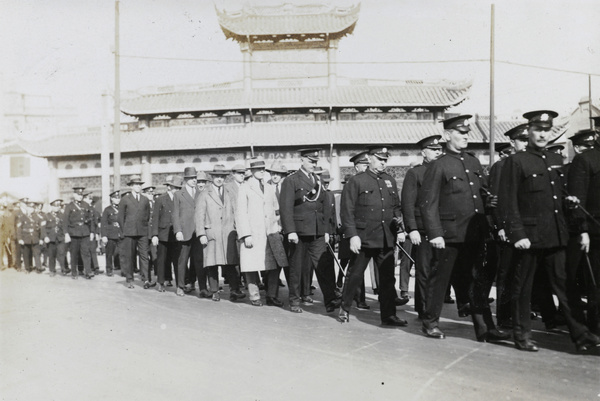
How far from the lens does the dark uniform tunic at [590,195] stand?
16.6 ft

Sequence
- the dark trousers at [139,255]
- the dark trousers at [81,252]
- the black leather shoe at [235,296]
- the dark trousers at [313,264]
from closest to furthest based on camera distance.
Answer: the dark trousers at [313,264] < the black leather shoe at [235,296] < the dark trousers at [139,255] < the dark trousers at [81,252]

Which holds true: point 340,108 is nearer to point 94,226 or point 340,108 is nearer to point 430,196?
point 94,226

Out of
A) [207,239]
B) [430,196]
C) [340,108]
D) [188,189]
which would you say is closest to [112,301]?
[207,239]

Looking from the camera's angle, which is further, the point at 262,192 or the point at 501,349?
the point at 262,192

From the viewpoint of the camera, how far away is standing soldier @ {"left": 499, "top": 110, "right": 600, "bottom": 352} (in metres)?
4.80

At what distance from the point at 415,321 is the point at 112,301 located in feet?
16.0

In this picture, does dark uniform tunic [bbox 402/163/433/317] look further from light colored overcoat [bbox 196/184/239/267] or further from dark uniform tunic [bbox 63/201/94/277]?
dark uniform tunic [bbox 63/201/94/277]

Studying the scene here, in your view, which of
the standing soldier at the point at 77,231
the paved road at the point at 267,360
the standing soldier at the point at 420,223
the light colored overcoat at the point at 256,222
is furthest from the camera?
the standing soldier at the point at 77,231

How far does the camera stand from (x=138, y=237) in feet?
34.7

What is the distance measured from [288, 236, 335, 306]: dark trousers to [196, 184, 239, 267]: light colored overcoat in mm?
1426

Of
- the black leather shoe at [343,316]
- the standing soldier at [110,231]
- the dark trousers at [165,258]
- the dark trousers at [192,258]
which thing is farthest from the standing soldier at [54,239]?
the black leather shoe at [343,316]

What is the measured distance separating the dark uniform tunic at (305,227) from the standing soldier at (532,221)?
2922mm

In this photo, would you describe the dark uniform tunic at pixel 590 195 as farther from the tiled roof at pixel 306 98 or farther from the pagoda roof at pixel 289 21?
the pagoda roof at pixel 289 21

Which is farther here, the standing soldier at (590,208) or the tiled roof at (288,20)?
the tiled roof at (288,20)
